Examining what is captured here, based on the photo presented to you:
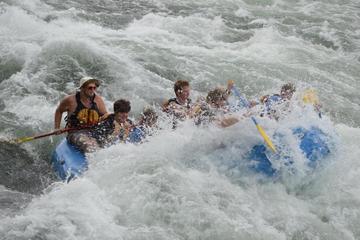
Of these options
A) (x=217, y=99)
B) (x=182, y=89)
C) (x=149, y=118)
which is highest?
(x=217, y=99)

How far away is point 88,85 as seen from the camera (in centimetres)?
618

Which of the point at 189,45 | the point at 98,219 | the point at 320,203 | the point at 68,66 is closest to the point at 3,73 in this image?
the point at 68,66

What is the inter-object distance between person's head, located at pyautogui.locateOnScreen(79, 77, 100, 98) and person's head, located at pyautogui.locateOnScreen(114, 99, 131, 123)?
1.39ft

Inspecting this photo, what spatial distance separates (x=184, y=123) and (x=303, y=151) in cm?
129

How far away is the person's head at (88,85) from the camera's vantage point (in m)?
6.14

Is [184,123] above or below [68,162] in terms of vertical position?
above

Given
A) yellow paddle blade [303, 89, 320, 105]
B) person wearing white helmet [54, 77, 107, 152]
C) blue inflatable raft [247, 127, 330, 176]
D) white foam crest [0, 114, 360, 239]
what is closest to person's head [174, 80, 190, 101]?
white foam crest [0, 114, 360, 239]

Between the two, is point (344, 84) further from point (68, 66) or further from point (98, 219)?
point (98, 219)

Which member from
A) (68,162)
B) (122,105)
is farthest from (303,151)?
(68,162)

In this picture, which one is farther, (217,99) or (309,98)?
(309,98)

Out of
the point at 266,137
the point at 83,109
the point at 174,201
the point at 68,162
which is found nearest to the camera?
the point at 174,201

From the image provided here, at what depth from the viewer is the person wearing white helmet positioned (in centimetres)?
617

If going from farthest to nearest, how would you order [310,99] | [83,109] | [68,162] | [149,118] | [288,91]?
[288,91] → [310,99] → [83,109] → [149,118] → [68,162]

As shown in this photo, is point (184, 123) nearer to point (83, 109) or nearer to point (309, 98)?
point (83, 109)
